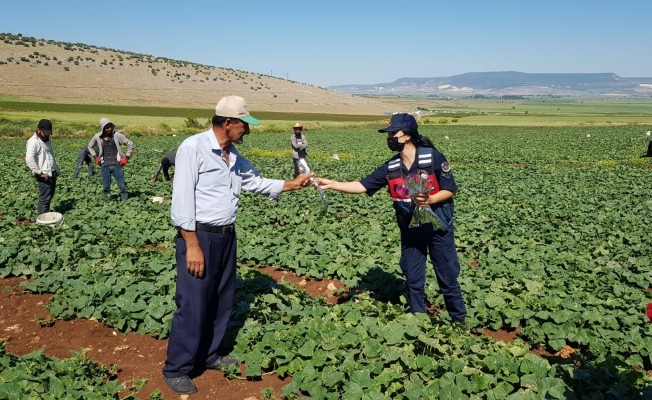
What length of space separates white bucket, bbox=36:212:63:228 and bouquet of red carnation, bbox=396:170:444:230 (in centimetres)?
800

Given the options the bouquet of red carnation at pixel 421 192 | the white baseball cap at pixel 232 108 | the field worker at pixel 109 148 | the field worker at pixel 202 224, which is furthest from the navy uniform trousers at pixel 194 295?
the field worker at pixel 109 148

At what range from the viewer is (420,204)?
5113 mm

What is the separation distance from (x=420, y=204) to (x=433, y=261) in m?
0.81

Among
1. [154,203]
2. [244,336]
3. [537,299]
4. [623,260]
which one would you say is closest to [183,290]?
[244,336]

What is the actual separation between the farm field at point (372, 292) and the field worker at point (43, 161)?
0.85 meters

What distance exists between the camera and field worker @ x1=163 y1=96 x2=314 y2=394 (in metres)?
4.30

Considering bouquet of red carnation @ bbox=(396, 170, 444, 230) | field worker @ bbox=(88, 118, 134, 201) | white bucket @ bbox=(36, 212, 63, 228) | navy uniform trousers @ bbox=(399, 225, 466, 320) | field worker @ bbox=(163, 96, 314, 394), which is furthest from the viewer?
field worker @ bbox=(88, 118, 134, 201)

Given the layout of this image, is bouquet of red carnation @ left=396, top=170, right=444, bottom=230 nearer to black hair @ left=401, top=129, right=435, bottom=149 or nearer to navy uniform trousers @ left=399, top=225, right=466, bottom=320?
navy uniform trousers @ left=399, top=225, right=466, bottom=320

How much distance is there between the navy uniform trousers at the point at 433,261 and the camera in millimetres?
5414

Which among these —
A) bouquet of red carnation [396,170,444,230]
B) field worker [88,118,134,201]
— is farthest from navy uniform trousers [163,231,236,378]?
field worker [88,118,134,201]

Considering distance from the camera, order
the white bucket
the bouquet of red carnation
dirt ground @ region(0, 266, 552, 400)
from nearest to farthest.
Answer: dirt ground @ region(0, 266, 552, 400) < the bouquet of red carnation < the white bucket

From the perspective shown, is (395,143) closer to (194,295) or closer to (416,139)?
(416,139)

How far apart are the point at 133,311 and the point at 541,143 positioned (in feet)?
113

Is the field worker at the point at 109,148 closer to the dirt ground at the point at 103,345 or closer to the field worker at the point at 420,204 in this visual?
the dirt ground at the point at 103,345
